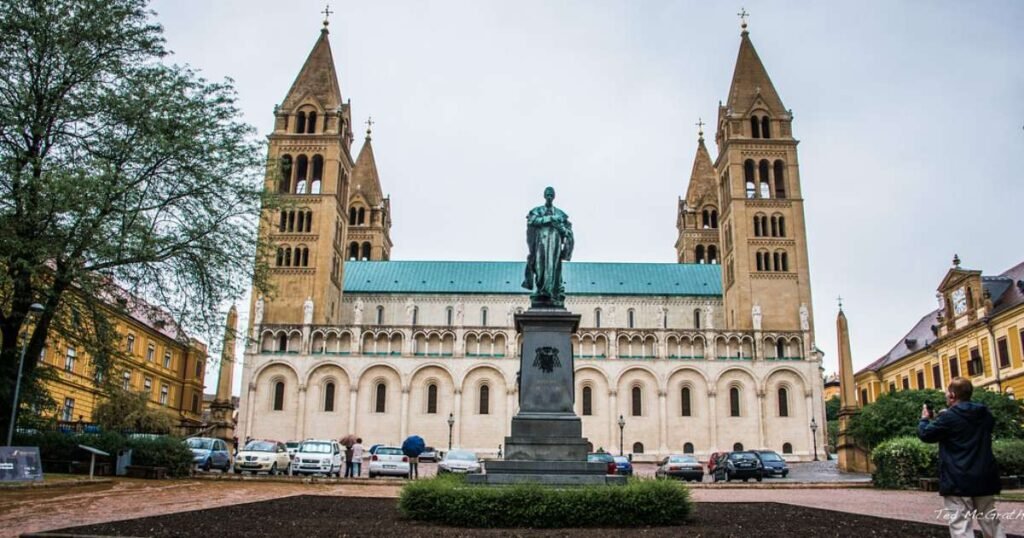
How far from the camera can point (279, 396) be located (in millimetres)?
59750

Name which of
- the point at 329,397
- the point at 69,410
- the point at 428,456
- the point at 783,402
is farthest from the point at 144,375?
the point at 783,402

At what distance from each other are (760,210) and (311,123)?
127ft

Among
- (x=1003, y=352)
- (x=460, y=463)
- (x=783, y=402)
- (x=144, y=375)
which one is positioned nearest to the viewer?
(x=460, y=463)

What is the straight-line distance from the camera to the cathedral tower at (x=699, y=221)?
8019 centimetres

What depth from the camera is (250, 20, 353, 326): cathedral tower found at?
204ft

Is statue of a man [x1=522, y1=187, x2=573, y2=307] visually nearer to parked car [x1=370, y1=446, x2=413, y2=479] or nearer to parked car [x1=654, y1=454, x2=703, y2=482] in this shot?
parked car [x1=370, y1=446, x2=413, y2=479]

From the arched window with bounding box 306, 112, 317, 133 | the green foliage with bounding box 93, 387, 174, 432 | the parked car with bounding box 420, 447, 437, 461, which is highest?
the arched window with bounding box 306, 112, 317, 133

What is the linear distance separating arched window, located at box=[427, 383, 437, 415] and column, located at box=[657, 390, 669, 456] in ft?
56.0

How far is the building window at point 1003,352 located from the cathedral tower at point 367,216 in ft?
180

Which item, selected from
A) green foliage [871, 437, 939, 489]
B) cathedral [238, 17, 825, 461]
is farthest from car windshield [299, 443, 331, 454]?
cathedral [238, 17, 825, 461]

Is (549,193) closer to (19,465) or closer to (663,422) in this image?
(19,465)

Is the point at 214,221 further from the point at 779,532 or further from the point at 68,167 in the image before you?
the point at 779,532

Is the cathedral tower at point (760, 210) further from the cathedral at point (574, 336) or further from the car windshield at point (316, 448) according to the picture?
the car windshield at point (316, 448)

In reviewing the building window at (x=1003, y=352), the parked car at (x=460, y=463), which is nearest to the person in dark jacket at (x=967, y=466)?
the parked car at (x=460, y=463)
